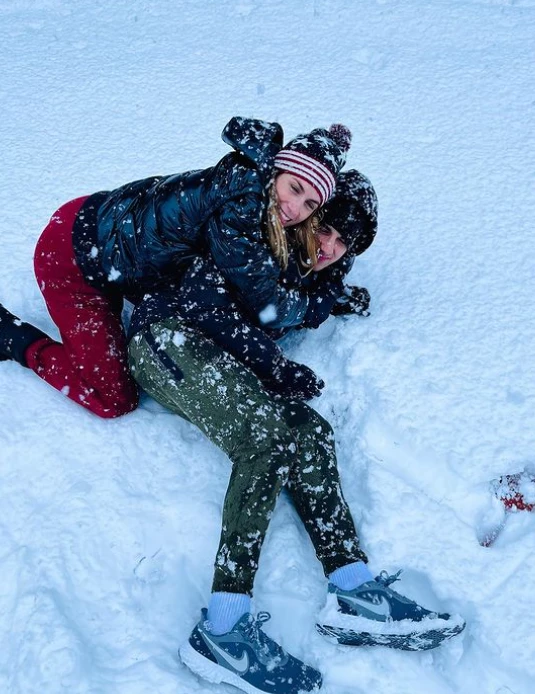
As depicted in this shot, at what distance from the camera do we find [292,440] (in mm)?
1894

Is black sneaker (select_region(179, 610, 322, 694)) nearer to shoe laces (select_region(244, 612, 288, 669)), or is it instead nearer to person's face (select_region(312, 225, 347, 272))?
shoe laces (select_region(244, 612, 288, 669))

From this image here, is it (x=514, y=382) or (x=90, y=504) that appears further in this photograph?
(x=514, y=382)

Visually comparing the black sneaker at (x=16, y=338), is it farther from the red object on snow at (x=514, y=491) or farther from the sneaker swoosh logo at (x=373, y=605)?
the red object on snow at (x=514, y=491)

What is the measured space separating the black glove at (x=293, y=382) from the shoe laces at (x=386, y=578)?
669 mm

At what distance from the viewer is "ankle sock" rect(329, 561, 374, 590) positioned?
179 cm

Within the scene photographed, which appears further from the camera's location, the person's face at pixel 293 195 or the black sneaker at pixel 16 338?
the black sneaker at pixel 16 338

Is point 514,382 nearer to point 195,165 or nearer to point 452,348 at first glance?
point 452,348

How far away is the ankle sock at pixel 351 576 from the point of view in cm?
179

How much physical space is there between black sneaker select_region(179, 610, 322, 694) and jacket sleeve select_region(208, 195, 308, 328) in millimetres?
1070

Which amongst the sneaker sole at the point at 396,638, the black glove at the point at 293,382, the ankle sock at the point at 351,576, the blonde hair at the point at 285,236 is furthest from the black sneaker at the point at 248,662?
the blonde hair at the point at 285,236

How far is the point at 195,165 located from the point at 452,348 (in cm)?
188

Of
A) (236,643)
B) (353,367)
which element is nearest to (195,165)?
(353,367)

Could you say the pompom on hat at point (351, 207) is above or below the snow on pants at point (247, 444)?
above

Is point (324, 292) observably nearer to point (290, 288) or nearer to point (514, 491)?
point (290, 288)
